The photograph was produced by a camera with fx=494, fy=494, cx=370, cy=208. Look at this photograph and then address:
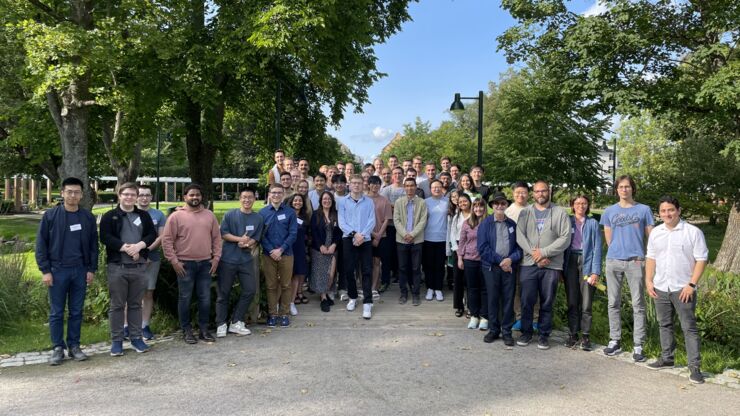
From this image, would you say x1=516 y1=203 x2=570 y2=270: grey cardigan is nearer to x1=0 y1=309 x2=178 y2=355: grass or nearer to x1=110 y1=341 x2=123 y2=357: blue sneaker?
x1=0 y1=309 x2=178 y2=355: grass

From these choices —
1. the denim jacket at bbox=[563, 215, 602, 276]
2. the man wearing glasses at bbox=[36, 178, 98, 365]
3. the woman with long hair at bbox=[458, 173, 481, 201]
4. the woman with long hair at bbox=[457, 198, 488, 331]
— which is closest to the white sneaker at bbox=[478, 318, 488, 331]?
the woman with long hair at bbox=[457, 198, 488, 331]

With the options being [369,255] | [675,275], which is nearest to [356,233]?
[369,255]

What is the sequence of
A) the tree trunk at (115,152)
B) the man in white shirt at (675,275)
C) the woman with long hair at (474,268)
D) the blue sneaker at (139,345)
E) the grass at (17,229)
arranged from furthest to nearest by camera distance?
the grass at (17,229) < the tree trunk at (115,152) < the woman with long hair at (474,268) < the blue sneaker at (139,345) < the man in white shirt at (675,275)

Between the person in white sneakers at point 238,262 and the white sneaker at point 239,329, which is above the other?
the person in white sneakers at point 238,262

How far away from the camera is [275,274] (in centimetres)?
684

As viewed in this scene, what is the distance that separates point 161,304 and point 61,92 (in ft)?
28.2

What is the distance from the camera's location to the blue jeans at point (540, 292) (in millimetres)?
6000

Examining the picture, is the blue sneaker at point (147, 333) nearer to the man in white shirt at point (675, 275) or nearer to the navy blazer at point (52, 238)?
the navy blazer at point (52, 238)

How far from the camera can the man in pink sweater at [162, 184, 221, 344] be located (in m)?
5.97

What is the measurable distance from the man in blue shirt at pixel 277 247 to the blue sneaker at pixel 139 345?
1.63 metres

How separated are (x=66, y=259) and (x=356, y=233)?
12.1 ft

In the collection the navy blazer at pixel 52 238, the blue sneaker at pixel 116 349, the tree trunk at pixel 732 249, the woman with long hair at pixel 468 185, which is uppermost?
the woman with long hair at pixel 468 185

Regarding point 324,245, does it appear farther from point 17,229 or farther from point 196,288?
point 17,229

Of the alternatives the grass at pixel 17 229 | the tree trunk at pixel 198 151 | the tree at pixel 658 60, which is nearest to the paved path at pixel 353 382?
the tree at pixel 658 60
